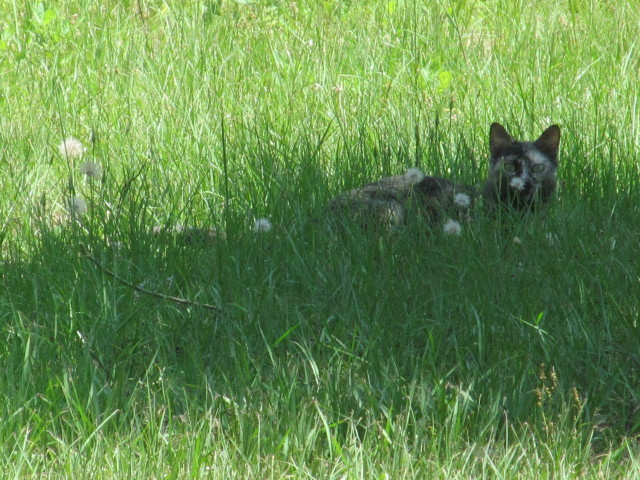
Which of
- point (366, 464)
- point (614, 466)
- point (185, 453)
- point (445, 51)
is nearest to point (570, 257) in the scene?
point (614, 466)

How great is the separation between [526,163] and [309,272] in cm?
164

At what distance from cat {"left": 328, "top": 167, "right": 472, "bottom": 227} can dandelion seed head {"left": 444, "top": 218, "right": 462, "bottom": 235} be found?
0.07 m

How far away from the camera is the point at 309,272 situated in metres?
3.58

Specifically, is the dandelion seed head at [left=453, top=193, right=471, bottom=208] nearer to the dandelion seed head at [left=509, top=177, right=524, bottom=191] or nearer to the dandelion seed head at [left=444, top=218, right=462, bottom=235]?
the dandelion seed head at [left=444, top=218, right=462, bottom=235]

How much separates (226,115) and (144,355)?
285 cm

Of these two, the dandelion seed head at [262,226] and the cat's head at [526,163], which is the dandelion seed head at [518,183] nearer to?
the cat's head at [526,163]

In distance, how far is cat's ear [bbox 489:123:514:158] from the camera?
15.2 ft

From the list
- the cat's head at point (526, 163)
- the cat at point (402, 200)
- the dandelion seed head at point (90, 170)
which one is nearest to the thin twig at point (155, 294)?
the dandelion seed head at point (90, 170)

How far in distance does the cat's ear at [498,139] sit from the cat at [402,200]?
1.14 ft

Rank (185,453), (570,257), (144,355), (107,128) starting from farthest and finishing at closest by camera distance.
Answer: (107,128)
(570,257)
(144,355)
(185,453)

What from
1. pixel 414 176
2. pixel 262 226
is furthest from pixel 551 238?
pixel 262 226

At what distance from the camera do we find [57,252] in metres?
3.80

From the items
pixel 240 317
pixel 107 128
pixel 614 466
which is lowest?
pixel 614 466

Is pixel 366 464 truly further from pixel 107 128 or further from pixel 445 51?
pixel 445 51
